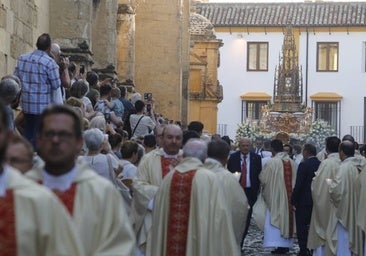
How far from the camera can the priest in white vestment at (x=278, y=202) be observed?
64.1 ft

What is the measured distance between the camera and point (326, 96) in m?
74.5

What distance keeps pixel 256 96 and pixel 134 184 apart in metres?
63.6

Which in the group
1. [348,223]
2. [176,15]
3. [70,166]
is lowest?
[348,223]

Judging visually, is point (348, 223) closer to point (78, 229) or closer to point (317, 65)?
point (78, 229)

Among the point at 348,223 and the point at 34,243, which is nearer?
the point at 34,243

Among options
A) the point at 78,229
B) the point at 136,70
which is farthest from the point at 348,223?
the point at 136,70

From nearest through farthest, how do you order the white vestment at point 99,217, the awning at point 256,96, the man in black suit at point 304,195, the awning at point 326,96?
the white vestment at point 99,217, the man in black suit at point 304,195, the awning at point 326,96, the awning at point 256,96

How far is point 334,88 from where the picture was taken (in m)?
74.8

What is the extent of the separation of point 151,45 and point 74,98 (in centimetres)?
1872

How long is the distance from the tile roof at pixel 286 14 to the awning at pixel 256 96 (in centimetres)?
436

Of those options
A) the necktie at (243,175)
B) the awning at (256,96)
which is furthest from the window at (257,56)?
the necktie at (243,175)

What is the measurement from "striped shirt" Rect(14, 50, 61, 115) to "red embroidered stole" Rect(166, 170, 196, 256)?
195 centimetres

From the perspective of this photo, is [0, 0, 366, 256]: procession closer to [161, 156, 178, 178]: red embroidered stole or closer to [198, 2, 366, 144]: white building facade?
[161, 156, 178, 178]: red embroidered stole

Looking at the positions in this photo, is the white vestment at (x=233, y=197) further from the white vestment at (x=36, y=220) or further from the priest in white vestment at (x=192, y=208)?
the white vestment at (x=36, y=220)
